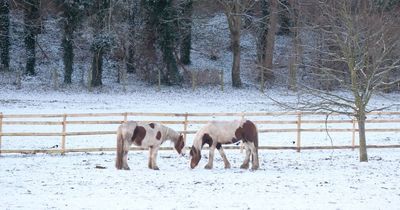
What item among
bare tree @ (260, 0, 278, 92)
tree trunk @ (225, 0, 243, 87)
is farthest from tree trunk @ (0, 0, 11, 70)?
bare tree @ (260, 0, 278, 92)

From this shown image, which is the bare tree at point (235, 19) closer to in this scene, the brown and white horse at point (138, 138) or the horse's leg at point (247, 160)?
the horse's leg at point (247, 160)

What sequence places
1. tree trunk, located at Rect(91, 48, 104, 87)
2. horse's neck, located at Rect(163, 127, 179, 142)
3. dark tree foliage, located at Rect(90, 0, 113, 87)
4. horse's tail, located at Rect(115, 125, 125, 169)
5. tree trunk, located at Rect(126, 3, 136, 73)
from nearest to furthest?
horse's tail, located at Rect(115, 125, 125, 169) < horse's neck, located at Rect(163, 127, 179, 142) < tree trunk, located at Rect(91, 48, 104, 87) < dark tree foliage, located at Rect(90, 0, 113, 87) < tree trunk, located at Rect(126, 3, 136, 73)

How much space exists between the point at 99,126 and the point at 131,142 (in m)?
10.7

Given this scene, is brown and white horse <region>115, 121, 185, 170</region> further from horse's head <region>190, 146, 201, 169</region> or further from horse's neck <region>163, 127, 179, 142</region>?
horse's head <region>190, 146, 201, 169</region>

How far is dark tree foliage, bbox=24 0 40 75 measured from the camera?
40938mm

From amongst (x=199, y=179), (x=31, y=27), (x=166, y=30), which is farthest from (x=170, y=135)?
(x=31, y=27)

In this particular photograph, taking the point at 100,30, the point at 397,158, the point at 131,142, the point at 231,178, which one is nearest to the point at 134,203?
the point at 231,178

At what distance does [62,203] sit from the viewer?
1170cm

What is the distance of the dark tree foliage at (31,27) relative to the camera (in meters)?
40.9

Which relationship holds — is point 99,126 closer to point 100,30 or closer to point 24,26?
point 100,30

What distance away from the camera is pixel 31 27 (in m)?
41.4

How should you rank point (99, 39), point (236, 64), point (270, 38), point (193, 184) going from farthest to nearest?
point (270, 38)
point (236, 64)
point (99, 39)
point (193, 184)

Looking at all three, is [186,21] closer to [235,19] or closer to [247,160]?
[235,19]

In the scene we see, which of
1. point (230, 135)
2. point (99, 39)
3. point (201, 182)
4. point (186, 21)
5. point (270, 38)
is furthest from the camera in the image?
point (270, 38)
